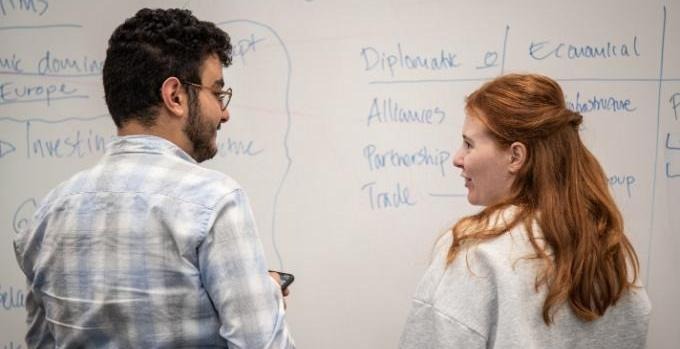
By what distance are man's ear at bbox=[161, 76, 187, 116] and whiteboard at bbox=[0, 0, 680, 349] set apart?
588 millimetres

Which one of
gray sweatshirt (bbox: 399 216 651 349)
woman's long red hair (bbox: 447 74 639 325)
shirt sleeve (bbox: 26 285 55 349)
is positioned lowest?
shirt sleeve (bbox: 26 285 55 349)

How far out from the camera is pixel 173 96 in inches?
34.5

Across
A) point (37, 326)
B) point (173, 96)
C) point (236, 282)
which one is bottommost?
point (37, 326)

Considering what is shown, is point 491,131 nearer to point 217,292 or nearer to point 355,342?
point 217,292

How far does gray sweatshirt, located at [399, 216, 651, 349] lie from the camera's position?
859 mm

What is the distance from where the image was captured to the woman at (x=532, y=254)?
34.1 inches

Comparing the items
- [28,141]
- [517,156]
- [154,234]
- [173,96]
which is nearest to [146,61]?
[173,96]

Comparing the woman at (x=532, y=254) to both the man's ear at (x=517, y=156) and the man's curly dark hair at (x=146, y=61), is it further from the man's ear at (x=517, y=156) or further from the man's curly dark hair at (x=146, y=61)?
the man's curly dark hair at (x=146, y=61)

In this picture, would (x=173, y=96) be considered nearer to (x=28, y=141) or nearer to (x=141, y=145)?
(x=141, y=145)

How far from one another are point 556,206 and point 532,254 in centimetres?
9

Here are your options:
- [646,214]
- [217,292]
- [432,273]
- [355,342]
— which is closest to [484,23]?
[646,214]

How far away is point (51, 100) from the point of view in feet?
4.89

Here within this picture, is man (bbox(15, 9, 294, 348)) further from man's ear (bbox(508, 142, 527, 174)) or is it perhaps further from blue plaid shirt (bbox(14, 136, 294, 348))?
man's ear (bbox(508, 142, 527, 174))

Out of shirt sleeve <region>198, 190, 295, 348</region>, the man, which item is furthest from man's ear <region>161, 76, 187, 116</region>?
shirt sleeve <region>198, 190, 295, 348</region>
